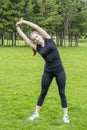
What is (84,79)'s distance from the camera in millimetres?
15258

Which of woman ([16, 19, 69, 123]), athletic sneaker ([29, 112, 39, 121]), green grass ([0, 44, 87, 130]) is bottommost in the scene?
green grass ([0, 44, 87, 130])

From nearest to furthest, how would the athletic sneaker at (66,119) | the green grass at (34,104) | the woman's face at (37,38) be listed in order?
the woman's face at (37,38)
the green grass at (34,104)
the athletic sneaker at (66,119)

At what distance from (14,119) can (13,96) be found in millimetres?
2862

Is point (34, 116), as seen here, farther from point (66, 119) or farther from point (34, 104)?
point (34, 104)

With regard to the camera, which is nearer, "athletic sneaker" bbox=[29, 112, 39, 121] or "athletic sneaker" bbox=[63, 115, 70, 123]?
"athletic sneaker" bbox=[63, 115, 70, 123]

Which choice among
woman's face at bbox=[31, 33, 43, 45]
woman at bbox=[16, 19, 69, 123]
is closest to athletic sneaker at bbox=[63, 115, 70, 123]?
woman at bbox=[16, 19, 69, 123]

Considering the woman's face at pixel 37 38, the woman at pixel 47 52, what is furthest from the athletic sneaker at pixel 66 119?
the woman's face at pixel 37 38

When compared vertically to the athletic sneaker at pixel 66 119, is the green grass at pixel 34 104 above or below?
below

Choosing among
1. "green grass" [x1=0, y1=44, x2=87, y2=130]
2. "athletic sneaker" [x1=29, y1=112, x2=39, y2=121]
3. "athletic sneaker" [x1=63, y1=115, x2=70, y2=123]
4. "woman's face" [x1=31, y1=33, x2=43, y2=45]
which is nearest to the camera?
"woman's face" [x1=31, y1=33, x2=43, y2=45]

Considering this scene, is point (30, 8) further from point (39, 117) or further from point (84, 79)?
point (39, 117)

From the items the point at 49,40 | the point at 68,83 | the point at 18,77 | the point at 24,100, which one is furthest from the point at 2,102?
the point at 18,77

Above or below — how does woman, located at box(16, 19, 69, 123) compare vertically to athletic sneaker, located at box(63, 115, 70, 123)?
above

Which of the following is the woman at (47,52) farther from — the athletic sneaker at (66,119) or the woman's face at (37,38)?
the athletic sneaker at (66,119)

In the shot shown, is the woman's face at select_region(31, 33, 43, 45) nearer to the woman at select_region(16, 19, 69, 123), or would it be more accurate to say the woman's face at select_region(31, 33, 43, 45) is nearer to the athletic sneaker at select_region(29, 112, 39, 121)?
the woman at select_region(16, 19, 69, 123)
